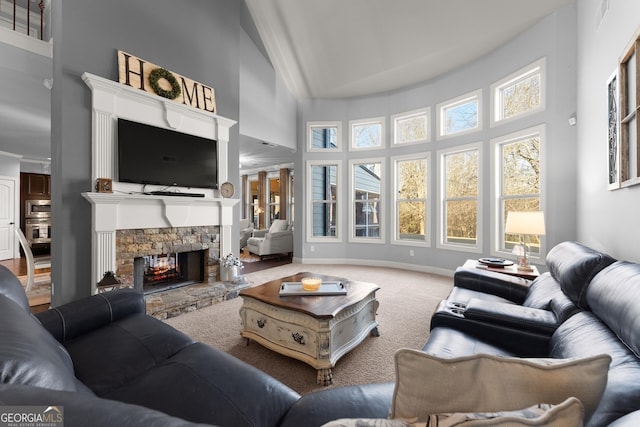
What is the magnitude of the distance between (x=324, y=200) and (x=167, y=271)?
3.48 m

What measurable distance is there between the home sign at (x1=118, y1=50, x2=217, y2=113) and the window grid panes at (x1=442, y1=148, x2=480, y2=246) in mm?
4075

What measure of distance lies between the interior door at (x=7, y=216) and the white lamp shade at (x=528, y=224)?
1018 cm

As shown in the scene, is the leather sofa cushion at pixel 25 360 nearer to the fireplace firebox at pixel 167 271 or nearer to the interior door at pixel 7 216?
the fireplace firebox at pixel 167 271

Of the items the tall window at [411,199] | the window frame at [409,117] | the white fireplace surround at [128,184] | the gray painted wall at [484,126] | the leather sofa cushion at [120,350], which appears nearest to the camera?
the leather sofa cushion at [120,350]

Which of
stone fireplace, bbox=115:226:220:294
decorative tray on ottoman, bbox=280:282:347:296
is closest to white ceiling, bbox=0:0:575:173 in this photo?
stone fireplace, bbox=115:226:220:294

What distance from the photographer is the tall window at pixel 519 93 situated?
146 inches

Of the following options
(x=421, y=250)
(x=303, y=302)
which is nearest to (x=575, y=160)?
(x=421, y=250)

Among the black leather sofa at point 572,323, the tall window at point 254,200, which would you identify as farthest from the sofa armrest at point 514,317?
the tall window at point 254,200

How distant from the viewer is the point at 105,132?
3107 millimetres

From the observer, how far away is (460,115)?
15.9 feet

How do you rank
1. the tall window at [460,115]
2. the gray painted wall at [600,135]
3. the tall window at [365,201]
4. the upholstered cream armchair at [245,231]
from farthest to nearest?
1. the upholstered cream armchair at [245,231]
2. the tall window at [365,201]
3. the tall window at [460,115]
4. the gray painted wall at [600,135]

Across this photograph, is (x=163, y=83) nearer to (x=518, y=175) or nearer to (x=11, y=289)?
(x=11, y=289)

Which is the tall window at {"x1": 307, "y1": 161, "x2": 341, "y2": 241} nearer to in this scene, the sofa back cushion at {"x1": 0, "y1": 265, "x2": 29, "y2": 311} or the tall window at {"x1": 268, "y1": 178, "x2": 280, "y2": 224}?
the tall window at {"x1": 268, "y1": 178, "x2": 280, "y2": 224}

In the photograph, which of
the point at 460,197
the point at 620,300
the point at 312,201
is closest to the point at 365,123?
the point at 312,201
